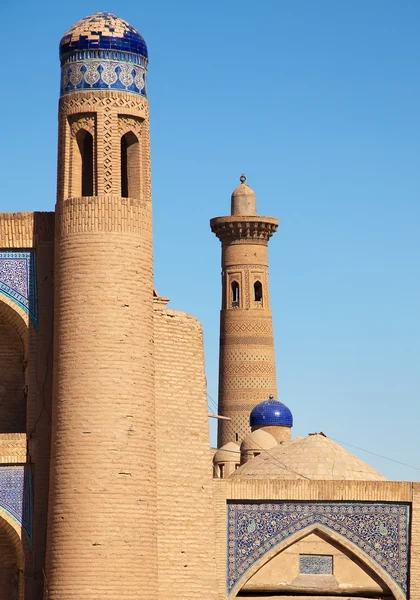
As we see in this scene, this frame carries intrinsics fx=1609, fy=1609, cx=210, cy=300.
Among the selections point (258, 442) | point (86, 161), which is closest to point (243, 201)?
point (258, 442)

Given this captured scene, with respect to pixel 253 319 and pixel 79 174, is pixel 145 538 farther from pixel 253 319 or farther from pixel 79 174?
pixel 253 319

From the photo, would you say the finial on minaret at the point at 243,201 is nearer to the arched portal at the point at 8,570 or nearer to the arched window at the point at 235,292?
the arched window at the point at 235,292

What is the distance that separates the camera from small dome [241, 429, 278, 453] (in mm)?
33500

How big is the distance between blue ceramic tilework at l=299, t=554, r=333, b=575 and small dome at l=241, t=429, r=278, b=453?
11620 millimetres

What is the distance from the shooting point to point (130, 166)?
66.5 ft

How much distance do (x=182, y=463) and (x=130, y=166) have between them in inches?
150

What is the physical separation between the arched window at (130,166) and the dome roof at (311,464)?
5522 millimetres

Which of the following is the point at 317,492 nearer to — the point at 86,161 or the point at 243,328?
the point at 86,161

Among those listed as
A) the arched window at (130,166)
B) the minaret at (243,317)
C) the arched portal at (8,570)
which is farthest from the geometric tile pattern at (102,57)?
the minaret at (243,317)

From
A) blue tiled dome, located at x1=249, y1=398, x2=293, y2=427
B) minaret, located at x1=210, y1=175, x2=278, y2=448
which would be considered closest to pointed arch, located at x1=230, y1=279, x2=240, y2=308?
minaret, located at x1=210, y1=175, x2=278, y2=448

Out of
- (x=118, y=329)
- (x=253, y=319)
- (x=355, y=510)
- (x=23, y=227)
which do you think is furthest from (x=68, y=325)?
(x=253, y=319)

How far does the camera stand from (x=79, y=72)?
787 inches

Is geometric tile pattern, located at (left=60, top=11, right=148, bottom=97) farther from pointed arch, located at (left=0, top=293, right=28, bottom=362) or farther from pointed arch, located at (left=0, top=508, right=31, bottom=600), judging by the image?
pointed arch, located at (left=0, top=508, right=31, bottom=600)

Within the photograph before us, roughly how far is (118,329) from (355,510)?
15.7 feet
